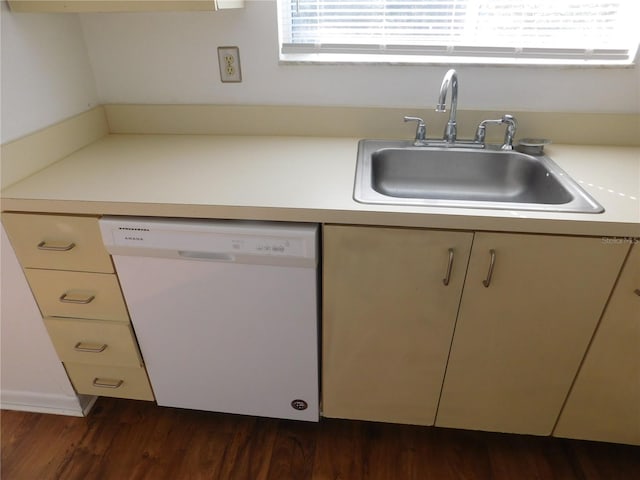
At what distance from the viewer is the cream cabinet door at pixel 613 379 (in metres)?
1.08

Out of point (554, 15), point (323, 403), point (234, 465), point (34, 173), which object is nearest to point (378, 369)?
point (323, 403)

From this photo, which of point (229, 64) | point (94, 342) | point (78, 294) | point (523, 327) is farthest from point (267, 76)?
point (523, 327)

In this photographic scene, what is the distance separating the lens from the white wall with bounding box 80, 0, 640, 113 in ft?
4.81

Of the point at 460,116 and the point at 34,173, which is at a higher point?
the point at 460,116

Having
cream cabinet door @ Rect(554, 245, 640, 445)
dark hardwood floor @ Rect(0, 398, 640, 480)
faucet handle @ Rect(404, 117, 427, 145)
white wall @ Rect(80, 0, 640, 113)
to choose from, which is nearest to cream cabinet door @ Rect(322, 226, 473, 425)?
dark hardwood floor @ Rect(0, 398, 640, 480)

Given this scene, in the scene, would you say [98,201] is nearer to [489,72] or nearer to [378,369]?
[378,369]

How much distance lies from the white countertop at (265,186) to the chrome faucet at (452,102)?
1.05ft

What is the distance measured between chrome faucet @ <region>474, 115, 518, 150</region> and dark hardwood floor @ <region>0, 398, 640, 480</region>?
1.05 metres

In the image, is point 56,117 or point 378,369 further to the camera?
point 56,117

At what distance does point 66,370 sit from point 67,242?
1.85ft

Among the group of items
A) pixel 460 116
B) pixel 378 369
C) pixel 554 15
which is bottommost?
pixel 378 369

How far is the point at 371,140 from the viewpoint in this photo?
155 cm

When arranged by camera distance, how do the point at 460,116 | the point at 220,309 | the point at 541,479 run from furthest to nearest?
the point at 460,116 → the point at 541,479 → the point at 220,309

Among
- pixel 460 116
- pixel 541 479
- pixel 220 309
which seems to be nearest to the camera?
pixel 220 309
